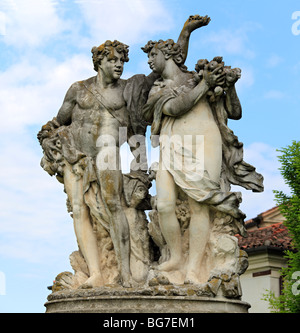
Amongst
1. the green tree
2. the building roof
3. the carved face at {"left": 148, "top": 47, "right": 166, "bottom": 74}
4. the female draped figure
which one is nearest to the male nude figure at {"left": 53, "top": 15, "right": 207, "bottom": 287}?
the carved face at {"left": 148, "top": 47, "right": 166, "bottom": 74}

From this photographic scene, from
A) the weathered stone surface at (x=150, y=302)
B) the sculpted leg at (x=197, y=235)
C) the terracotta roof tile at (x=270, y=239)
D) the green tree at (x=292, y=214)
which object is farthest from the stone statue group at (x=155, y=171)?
the terracotta roof tile at (x=270, y=239)

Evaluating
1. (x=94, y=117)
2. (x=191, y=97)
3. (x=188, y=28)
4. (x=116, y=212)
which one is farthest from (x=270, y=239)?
(x=191, y=97)

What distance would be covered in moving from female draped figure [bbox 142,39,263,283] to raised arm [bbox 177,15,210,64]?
0.16 meters

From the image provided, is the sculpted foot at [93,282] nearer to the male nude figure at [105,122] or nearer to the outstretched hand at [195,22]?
the male nude figure at [105,122]

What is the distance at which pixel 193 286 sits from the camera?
29.0 ft

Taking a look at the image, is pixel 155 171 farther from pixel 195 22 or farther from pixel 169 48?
pixel 195 22

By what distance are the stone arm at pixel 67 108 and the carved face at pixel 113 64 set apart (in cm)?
58

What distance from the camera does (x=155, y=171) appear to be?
946 cm

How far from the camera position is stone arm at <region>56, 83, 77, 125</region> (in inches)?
405

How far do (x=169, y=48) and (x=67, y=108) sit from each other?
172cm

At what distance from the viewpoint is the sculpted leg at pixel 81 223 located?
9953 mm

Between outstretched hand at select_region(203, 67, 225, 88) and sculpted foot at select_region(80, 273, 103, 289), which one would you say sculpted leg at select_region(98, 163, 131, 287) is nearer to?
sculpted foot at select_region(80, 273, 103, 289)
